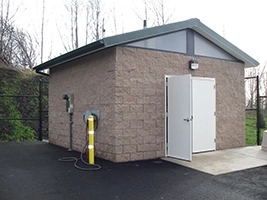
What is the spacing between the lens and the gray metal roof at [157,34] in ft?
19.0

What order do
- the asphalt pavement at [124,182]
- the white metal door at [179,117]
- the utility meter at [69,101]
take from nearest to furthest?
the asphalt pavement at [124,182] → the white metal door at [179,117] → the utility meter at [69,101]

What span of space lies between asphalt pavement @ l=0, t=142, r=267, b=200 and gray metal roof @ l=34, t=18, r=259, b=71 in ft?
8.52

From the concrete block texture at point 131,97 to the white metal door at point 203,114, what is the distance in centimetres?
24

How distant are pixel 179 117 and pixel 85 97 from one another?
8.57 feet

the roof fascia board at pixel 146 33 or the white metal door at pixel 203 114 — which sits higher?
the roof fascia board at pixel 146 33

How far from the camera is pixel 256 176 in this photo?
16.5 feet

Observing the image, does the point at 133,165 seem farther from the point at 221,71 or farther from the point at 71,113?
the point at 221,71

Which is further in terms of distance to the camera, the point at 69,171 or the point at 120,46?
the point at 120,46

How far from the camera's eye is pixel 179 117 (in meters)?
6.28

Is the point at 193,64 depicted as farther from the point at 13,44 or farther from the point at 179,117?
the point at 13,44

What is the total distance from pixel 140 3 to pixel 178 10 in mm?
2357

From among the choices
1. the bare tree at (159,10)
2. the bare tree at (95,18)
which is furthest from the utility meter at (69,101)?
the bare tree at (95,18)

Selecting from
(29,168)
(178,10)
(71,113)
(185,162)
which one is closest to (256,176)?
(185,162)

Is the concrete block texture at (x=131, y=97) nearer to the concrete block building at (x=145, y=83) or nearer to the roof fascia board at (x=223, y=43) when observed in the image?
the concrete block building at (x=145, y=83)
